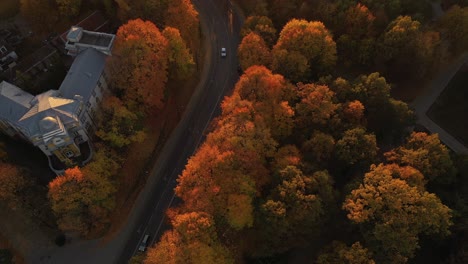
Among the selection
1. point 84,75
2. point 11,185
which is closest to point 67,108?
point 84,75

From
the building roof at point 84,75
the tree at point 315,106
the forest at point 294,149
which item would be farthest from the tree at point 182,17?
the tree at point 315,106

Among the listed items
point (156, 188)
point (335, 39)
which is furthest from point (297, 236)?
point (335, 39)

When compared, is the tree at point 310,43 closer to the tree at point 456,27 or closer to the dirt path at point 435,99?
the dirt path at point 435,99

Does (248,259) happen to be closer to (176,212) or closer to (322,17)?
(176,212)

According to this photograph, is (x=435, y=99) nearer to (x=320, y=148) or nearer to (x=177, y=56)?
(x=320, y=148)

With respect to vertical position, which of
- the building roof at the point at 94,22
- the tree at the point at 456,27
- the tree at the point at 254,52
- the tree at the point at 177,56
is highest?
the tree at the point at 456,27

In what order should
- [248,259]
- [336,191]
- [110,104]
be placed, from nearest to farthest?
[336,191]
[248,259]
[110,104]
